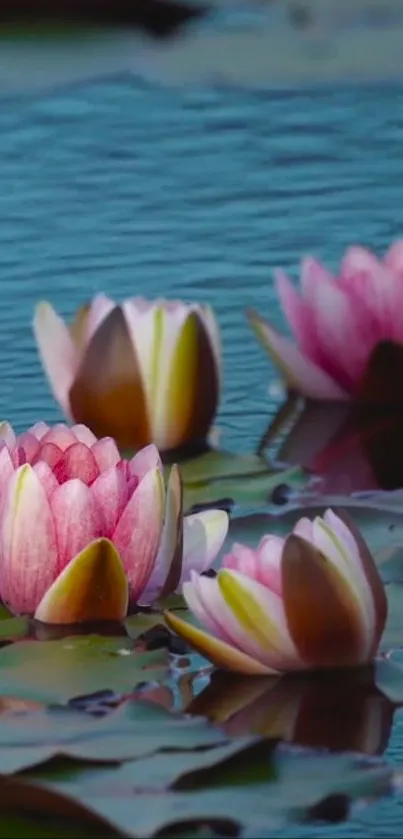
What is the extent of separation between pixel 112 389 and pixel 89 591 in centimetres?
42

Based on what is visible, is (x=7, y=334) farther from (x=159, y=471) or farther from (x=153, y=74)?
(x=153, y=74)

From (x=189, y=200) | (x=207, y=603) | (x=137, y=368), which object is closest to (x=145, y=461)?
(x=207, y=603)

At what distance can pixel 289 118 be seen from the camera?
3.38 m

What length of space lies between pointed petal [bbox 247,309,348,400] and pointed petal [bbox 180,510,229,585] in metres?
0.45

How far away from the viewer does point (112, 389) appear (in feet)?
6.24

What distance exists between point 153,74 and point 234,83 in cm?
19

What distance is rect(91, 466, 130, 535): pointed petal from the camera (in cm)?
153

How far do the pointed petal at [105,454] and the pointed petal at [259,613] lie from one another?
0.18 m

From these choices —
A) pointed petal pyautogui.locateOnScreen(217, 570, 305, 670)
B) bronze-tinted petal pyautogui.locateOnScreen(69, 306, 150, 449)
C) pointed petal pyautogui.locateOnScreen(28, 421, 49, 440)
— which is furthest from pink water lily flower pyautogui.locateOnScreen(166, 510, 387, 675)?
bronze-tinted petal pyautogui.locateOnScreen(69, 306, 150, 449)

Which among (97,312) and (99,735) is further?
(97,312)

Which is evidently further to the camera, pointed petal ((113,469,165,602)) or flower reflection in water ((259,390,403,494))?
flower reflection in water ((259,390,403,494))

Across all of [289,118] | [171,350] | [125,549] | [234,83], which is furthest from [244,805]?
[234,83]

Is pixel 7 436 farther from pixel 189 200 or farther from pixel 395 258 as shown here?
pixel 189 200

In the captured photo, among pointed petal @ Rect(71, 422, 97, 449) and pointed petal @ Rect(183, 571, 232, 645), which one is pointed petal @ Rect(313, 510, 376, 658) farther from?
pointed petal @ Rect(71, 422, 97, 449)
